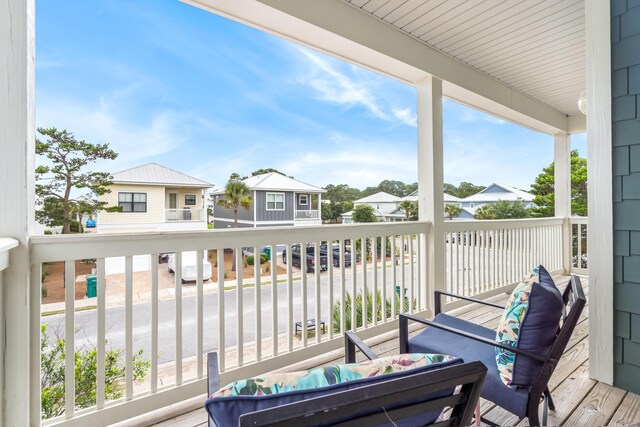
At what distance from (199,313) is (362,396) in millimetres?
1488

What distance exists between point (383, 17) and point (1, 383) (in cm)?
322

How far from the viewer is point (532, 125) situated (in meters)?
4.70

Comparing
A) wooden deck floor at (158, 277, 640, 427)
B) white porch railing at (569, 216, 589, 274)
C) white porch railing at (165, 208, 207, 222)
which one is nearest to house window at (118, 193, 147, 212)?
white porch railing at (165, 208, 207, 222)

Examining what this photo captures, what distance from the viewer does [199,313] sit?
186 cm

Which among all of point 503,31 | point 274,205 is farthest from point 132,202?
point 503,31

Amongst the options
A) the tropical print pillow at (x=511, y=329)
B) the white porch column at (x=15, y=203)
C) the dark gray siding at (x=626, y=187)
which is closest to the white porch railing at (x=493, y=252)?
the dark gray siding at (x=626, y=187)

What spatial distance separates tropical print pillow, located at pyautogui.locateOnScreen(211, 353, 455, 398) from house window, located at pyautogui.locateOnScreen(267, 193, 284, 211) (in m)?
1.51

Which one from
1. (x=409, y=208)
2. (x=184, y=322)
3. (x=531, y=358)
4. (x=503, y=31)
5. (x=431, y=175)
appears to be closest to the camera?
(x=531, y=358)

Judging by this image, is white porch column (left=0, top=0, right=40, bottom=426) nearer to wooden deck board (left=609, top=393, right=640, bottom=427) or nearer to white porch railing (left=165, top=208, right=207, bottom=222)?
white porch railing (left=165, top=208, right=207, bottom=222)

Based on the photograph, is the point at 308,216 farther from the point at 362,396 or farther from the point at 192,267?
the point at 362,396

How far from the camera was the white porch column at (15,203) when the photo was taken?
1.35 m

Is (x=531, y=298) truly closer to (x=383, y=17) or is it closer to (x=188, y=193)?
(x=188, y=193)

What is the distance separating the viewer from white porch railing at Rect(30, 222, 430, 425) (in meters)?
1.57

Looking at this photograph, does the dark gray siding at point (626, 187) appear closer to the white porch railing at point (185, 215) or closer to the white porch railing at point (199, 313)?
the white porch railing at point (199, 313)
